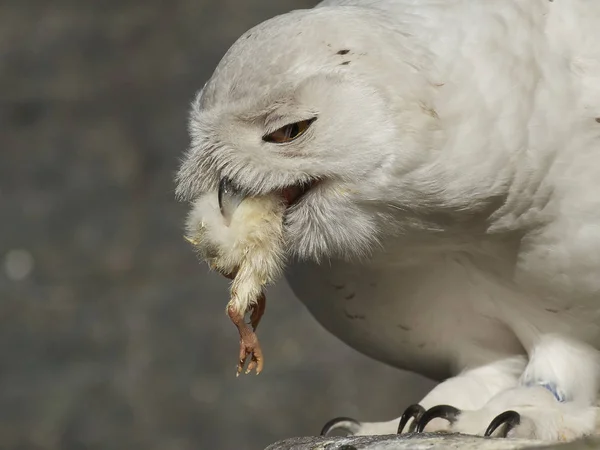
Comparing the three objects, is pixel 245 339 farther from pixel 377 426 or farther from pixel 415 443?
pixel 377 426

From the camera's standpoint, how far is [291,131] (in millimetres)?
A: 1697

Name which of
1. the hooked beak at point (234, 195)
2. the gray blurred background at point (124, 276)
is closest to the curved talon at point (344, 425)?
the hooked beak at point (234, 195)

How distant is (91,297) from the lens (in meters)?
5.34

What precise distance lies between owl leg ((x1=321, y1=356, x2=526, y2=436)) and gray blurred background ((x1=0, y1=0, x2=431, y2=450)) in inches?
105

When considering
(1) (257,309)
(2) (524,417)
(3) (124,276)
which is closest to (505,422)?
(2) (524,417)

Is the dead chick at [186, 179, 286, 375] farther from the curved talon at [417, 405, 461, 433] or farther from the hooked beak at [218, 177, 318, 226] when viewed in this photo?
the curved talon at [417, 405, 461, 433]

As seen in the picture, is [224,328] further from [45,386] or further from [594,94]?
[594,94]

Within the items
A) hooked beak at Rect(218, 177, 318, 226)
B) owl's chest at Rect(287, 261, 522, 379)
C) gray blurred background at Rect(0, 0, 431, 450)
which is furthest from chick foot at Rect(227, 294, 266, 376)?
gray blurred background at Rect(0, 0, 431, 450)

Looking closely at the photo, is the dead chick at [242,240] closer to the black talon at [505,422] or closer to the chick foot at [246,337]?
the chick foot at [246,337]

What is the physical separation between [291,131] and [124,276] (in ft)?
12.3

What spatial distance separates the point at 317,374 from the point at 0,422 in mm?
1445

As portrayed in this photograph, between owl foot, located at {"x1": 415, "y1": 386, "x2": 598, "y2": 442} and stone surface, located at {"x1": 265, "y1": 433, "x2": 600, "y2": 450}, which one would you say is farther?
owl foot, located at {"x1": 415, "y1": 386, "x2": 598, "y2": 442}

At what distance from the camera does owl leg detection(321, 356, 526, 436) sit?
212cm

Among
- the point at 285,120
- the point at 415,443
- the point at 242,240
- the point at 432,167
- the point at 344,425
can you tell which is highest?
the point at 285,120
